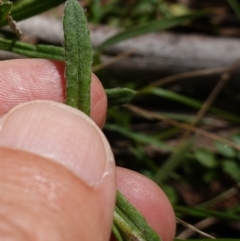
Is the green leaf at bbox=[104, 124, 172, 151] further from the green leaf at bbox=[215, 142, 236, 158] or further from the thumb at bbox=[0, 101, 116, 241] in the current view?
the thumb at bbox=[0, 101, 116, 241]

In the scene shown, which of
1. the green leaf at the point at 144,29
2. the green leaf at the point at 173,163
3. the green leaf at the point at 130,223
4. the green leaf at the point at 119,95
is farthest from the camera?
the green leaf at the point at 173,163

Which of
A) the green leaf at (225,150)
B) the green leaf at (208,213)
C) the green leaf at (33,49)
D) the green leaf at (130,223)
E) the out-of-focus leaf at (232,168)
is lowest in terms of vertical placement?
the out-of-focus leaf at (232,168)

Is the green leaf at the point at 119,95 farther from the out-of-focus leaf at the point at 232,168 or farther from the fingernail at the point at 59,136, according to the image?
the out-of-focus leaf at the point at 232,168

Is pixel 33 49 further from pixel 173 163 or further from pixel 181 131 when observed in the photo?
pixel 181 131

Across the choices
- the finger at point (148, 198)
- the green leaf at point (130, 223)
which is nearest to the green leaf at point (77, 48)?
the green leaf at point (130, 223)

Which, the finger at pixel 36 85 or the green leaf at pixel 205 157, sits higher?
the finger at pixel 36 85

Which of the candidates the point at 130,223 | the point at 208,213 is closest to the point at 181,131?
the point at 208,213

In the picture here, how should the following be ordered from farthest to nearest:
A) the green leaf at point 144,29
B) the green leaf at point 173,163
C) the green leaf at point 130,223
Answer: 1. the green leaf at point 173,163
2. the green leaf at point 144,29
3. the green leaf at point 130,223
